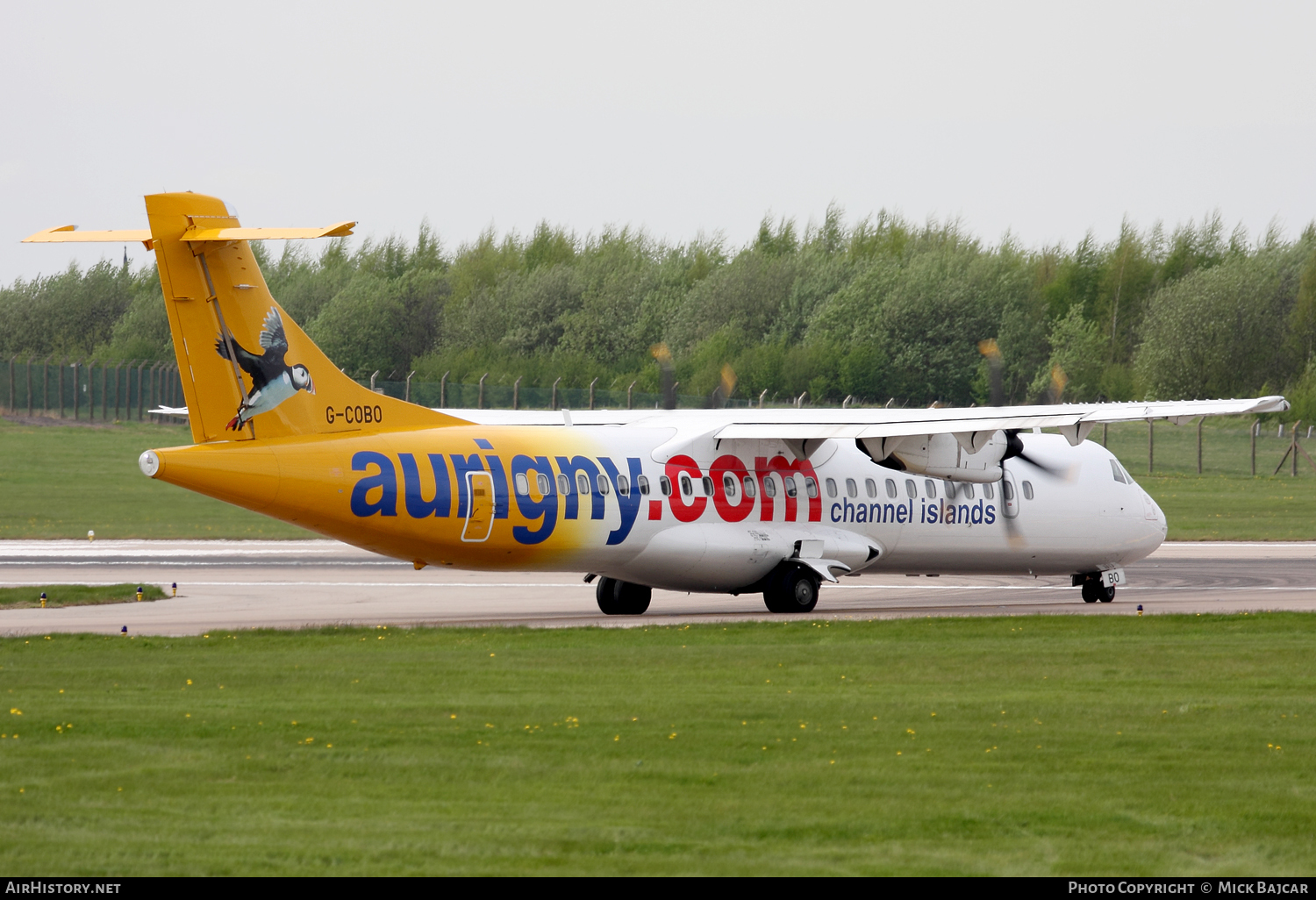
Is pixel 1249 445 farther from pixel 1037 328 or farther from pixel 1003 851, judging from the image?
pixel 1003 851

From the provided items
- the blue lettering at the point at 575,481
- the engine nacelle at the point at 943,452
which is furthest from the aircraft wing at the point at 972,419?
the blue lettering at the point at 575,481

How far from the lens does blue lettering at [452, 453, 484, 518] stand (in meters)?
21.7

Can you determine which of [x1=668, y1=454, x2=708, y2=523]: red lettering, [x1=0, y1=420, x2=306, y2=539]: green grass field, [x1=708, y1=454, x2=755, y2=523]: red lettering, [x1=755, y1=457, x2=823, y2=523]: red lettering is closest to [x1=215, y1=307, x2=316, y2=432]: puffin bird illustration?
[x1=668, y1=454, x2=708, y2=523]: red lettering

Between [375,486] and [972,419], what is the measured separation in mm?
8904

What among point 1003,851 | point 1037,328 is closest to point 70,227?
point 1003,851

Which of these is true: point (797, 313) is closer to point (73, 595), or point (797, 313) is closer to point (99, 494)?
point (99, 494)

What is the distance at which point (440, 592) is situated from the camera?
27641 millimetres

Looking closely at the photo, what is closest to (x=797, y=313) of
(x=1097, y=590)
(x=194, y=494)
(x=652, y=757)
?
(x=194, y=494)

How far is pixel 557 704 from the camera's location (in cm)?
1445

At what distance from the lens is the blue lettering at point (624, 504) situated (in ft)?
75.8

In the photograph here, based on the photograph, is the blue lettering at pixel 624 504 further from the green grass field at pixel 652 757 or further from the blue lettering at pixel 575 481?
the green grass field at pixel 652 757

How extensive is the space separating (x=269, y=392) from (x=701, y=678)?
23.8 ft

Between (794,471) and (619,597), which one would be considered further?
(794,471)

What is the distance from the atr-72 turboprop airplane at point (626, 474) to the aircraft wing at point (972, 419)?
0.18 ft
